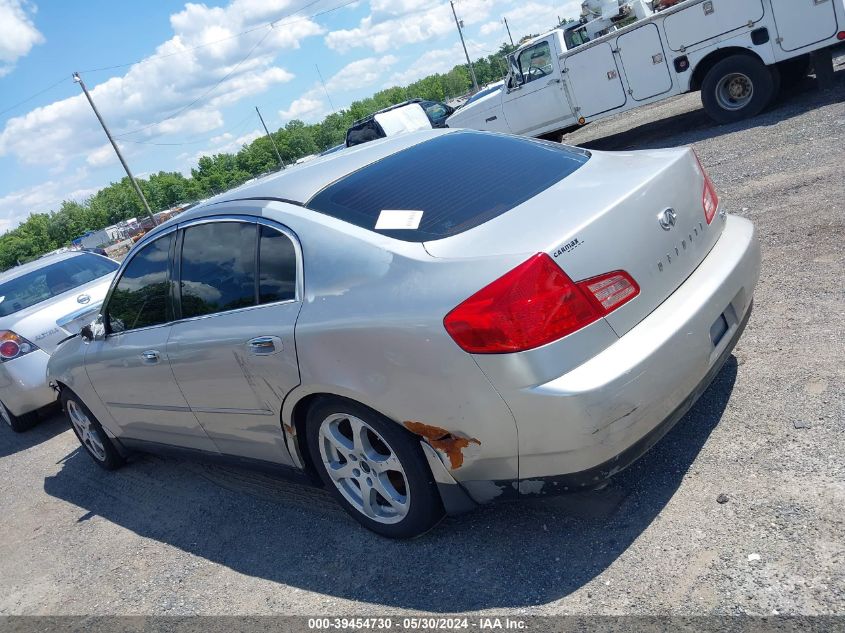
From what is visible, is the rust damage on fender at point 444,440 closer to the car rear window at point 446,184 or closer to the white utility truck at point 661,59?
the car rear window at point 446,184

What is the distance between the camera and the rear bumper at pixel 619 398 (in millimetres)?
2449

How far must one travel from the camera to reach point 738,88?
10.6 meters

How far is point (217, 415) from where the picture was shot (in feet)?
12.2

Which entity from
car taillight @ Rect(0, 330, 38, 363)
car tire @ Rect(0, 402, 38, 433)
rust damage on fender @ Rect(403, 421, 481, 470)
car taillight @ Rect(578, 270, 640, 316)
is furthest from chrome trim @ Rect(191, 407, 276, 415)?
car tire @ Rect(0, 402, 38, 433)

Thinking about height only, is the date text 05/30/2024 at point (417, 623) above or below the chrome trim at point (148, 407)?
below

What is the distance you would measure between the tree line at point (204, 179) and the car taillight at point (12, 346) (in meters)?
105

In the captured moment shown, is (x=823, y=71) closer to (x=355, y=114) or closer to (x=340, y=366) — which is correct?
(x=340, y=366)

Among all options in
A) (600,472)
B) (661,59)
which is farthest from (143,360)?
(661,59)

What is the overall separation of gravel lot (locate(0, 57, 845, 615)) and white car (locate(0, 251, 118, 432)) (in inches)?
65.3

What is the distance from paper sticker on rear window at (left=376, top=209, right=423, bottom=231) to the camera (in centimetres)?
296

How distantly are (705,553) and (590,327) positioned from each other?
92 cm

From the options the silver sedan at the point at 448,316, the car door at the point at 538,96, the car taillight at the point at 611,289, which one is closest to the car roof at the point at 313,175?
the silver sedan at the point at 448,316

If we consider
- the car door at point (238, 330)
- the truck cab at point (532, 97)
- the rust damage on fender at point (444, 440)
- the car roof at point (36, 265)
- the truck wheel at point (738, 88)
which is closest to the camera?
the rust damage on fender at point (444, 440)

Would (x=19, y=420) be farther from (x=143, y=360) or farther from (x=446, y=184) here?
(x=446, y=184)
